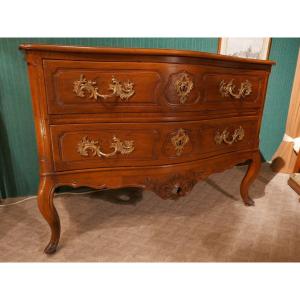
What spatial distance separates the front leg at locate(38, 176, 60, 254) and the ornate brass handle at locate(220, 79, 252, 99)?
879mm

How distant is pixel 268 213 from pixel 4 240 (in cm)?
157

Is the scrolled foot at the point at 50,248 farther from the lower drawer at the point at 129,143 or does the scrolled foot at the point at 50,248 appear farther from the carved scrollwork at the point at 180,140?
the carved scrollwork at the point at 180,140

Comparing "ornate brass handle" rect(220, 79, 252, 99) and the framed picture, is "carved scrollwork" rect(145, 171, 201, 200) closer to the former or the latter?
"ornate brass handle" rect(220, 79, 252, 99)

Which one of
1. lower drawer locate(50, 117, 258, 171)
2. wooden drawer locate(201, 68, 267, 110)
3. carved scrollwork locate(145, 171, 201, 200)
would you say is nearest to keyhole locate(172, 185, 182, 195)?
carved scrollwork locate(145, 171, 201, 200)

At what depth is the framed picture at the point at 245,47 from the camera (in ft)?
6.31

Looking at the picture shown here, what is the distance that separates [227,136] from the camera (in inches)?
48.6

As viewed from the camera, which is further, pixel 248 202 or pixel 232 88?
pixel 248 202

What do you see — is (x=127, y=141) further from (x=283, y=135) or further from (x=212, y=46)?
(x=283, y=135)

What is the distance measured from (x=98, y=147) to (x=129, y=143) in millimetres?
132

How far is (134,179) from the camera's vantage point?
3.56 feet

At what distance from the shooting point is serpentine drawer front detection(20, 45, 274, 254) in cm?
89

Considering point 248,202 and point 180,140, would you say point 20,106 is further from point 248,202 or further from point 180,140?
point 248,202

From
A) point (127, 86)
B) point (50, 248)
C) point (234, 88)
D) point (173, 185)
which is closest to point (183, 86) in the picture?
point (127, 86)
